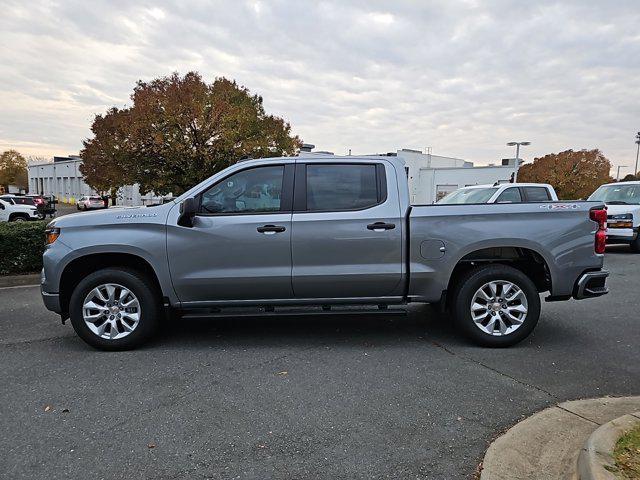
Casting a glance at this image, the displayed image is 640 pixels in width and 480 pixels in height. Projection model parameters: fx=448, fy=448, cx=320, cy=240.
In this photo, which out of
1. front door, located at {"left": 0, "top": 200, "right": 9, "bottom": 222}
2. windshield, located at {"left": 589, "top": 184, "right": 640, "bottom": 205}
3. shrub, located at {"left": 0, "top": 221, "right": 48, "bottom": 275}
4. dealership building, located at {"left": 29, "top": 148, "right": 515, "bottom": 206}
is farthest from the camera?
dealership building, located at {"left": 29, "top": 148, "right": 515, "bottom": 206}

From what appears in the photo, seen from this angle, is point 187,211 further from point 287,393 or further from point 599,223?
point 599,223

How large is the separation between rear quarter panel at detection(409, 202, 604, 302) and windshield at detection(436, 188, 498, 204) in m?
7.06

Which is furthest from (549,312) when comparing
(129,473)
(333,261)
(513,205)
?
(129,473)

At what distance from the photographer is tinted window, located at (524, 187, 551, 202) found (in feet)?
37.6

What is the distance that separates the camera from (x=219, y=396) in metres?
3.71

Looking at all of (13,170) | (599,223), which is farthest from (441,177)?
(13,170)

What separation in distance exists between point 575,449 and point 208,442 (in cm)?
241

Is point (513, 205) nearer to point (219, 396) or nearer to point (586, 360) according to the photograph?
point (586, 360)

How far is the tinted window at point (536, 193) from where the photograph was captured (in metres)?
11.5

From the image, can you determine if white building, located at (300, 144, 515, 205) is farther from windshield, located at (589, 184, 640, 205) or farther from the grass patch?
the grass patch

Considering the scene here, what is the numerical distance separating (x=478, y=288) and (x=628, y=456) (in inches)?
88.0

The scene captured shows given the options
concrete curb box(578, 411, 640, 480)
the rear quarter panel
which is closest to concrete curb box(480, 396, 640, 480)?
concrete curb box(578, 411, 640, 480)

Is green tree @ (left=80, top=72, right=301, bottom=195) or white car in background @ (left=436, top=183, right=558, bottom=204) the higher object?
green tree @ (left=80, top=72, right=301, bottom=195)

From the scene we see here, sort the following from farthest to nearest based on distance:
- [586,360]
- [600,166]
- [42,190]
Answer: [42,190] → [600,166] → [586,360]
